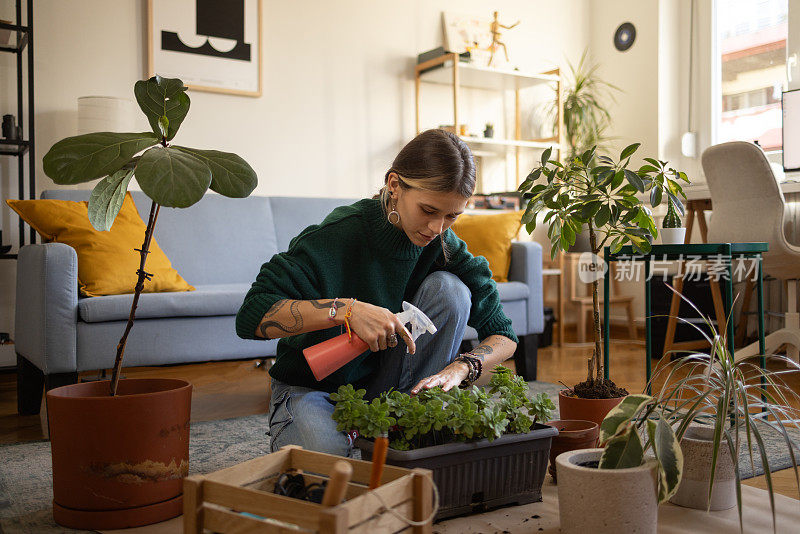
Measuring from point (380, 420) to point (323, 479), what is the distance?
0.61 ft

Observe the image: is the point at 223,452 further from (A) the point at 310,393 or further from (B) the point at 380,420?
(B) the point at 380,420

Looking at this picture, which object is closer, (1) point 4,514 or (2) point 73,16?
(1) point 4,514

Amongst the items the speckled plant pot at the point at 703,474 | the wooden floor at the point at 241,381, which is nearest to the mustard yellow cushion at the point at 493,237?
the wooden floor at the point at 241,381

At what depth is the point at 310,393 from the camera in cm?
157

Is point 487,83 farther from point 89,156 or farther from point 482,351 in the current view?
point 89,156

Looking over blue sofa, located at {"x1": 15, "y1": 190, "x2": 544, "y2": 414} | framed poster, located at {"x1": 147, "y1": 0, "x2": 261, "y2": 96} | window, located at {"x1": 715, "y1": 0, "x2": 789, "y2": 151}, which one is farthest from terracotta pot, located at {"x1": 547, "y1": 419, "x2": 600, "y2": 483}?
window, located at {"x1": 715, "y1": 0, "x2": 789, "y2": 151}

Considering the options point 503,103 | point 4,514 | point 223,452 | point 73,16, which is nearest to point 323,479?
point 4,514

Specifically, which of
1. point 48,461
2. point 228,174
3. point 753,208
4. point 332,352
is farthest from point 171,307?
point 753,208

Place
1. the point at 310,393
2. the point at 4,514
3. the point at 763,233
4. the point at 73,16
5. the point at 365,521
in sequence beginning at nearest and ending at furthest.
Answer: the point at 365,521 < the point at 4,514 < the point at 310,393 < the point at 763,233 < the point at 73,16

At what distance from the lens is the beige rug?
1.33 m

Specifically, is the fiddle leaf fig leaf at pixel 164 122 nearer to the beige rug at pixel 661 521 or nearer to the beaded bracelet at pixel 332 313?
the beaded bracelet at pixel 332 313

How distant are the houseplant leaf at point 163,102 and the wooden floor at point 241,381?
1341 millimetres

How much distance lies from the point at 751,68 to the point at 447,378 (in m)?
4.04

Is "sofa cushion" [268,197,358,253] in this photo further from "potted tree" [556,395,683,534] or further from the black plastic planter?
"potted tree" [556,395,683,534]
